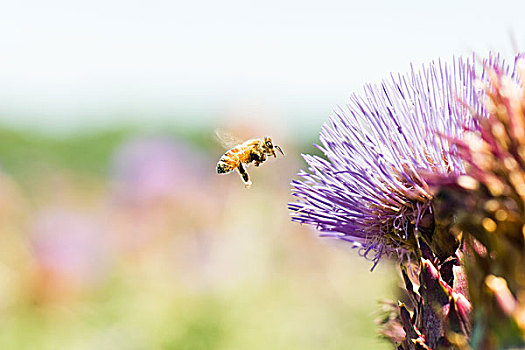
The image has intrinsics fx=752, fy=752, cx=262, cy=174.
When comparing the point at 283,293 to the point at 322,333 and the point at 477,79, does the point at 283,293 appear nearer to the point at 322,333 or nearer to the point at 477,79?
the point at 322,333

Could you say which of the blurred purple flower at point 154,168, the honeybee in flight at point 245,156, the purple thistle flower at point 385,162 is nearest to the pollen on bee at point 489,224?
the purple thistle flower at point 385,162

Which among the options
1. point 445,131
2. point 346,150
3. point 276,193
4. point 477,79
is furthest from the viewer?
point 276,193

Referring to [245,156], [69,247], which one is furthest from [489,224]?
[69,247]

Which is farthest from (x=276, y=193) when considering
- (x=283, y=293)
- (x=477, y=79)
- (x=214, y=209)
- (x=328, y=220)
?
(x=477, y=79)

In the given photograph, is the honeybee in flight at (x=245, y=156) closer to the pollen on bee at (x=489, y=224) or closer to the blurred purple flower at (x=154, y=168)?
the pollen on bee at (x=489, y=224)

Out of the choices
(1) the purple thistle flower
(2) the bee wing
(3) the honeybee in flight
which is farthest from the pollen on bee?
(2) the bee wing

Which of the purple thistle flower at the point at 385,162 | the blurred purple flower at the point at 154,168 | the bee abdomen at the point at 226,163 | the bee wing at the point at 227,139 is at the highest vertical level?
the blurred purple flower at the point at 154,168

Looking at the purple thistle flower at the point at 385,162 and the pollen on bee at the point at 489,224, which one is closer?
the pollen on bee at the point at 489,224
